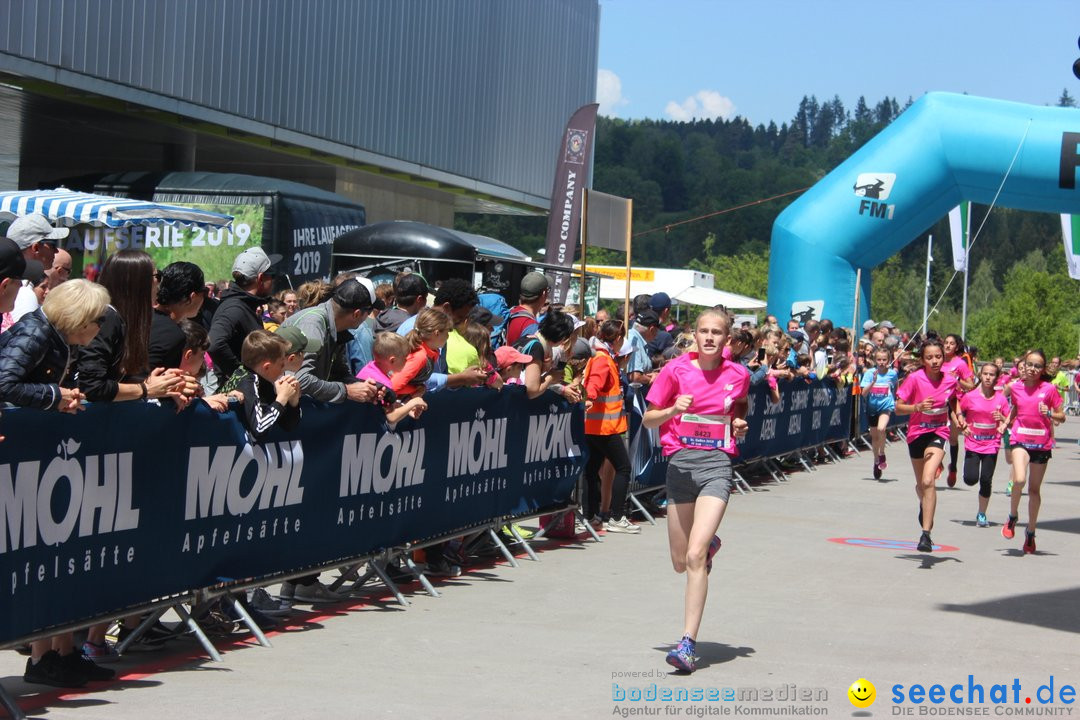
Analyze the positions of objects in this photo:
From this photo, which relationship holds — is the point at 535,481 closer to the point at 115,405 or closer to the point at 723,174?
the point at 115,405

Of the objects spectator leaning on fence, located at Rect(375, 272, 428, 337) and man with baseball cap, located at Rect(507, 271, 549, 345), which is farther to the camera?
man with baseball cap, located at Rect(507, 271, 549, 345)

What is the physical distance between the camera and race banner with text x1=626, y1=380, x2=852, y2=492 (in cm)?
1321

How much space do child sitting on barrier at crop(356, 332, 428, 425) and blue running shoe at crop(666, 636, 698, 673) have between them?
2463 millimetres

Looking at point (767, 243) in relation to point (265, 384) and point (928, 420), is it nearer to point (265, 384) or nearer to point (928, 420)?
point (928, 420)

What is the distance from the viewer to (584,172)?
24.9 m

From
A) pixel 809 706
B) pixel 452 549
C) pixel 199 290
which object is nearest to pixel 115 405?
pixel 199 290

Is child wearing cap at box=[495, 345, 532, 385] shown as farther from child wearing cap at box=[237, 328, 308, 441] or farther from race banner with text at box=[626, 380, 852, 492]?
child wearing cap at box=[237, 328, 308, 441]

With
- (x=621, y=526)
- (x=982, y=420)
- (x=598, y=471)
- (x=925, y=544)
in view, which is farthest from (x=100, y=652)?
(x=982, y=420)

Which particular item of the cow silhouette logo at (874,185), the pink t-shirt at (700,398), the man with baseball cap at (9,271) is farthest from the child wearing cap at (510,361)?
the cow silhouette logo at (874,185)

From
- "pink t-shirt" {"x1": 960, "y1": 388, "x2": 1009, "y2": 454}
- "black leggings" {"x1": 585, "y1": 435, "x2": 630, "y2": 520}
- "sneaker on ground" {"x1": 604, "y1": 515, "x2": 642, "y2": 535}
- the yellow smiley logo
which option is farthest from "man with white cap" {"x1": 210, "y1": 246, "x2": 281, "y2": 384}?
"pink t-shirt" {"x1": 960, "y1": 388, "x2": 1009, "y2": 454}

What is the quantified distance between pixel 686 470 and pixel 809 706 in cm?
155

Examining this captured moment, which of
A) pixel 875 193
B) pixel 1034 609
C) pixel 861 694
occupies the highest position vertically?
pixel 875 193

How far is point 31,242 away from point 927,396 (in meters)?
7.93

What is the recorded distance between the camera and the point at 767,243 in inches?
5778
